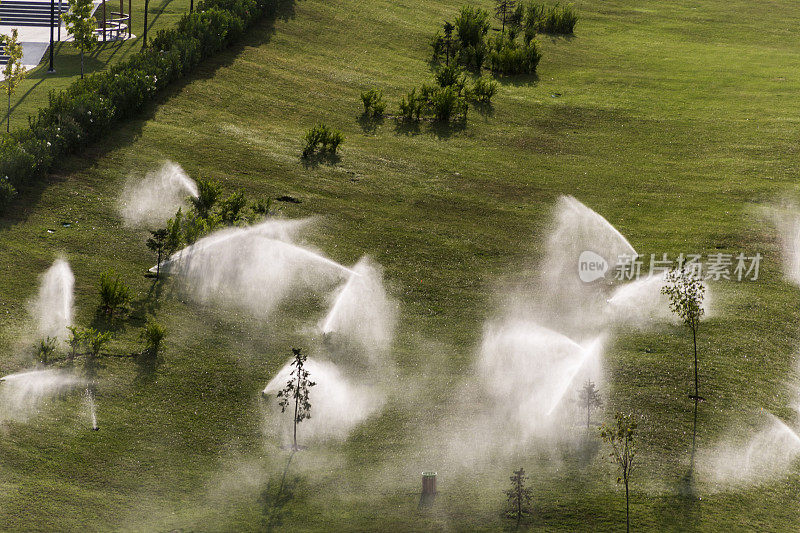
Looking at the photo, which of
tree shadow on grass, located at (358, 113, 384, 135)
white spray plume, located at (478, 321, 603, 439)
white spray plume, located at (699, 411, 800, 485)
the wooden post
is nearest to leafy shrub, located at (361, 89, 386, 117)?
tree shadow on grass, located at (358, 113, 384, 135)

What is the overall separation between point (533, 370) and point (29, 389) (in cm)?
930

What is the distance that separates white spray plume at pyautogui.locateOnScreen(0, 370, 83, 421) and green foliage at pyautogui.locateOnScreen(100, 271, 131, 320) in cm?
200

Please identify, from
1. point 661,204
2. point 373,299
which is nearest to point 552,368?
point 373,299

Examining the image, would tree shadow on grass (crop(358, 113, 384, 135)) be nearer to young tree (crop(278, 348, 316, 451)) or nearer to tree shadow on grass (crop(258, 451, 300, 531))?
young tree (crop(278, 348, 316, 451))

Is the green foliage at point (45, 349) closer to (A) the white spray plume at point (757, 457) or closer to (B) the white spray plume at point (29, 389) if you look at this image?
(B) the white spray plume at point (29, 389)

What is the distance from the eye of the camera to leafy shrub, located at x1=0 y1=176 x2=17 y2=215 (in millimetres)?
18969

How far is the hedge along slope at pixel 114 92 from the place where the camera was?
20.2 m

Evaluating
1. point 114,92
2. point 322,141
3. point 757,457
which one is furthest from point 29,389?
point 757,457

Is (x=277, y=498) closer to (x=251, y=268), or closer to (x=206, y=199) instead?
(x=251, y=268)

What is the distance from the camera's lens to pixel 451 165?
79.7 feet

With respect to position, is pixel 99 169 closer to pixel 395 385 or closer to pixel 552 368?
pixel 395 385

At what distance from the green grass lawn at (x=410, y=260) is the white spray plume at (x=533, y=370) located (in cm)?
48

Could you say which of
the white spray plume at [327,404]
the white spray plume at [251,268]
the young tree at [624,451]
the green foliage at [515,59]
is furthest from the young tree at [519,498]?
the green foliage at [515,59]

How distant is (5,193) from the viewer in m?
19.0
